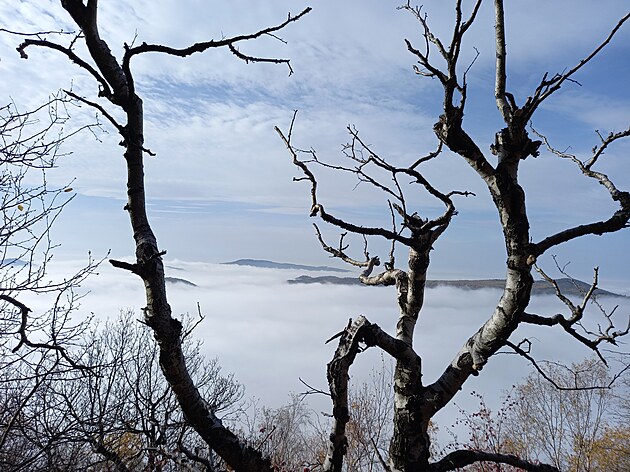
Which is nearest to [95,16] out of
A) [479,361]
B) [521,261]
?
[521,261]

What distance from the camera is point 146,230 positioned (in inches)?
85.3

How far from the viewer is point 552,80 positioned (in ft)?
7.66

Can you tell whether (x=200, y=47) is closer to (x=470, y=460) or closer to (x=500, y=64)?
(x=500, y=64)

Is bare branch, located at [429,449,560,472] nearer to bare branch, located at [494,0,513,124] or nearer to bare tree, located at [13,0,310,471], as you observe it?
bare tree, located at [13,0,310,471]

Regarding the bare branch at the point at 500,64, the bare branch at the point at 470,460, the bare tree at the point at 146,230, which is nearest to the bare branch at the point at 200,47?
the bare tree at the point at 146,230

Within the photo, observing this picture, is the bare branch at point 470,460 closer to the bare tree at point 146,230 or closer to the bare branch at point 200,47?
the bare tree at point 146,230

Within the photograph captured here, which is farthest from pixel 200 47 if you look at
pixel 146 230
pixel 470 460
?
pixel 470 460

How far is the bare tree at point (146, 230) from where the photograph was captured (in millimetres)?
2053

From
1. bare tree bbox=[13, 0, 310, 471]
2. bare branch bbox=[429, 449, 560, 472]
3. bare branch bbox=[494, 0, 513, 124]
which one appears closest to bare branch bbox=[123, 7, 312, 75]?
bare tree bbox=[13, 0, 310, 471]

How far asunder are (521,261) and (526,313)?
1.25 feet

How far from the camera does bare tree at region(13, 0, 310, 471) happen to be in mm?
2053

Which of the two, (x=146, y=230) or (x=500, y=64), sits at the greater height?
(x=500, y=64)

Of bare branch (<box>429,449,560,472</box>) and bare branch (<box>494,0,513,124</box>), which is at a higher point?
bare branch (<box>494,0,513,124</box>)

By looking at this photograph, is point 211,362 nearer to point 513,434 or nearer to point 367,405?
point 367,405
